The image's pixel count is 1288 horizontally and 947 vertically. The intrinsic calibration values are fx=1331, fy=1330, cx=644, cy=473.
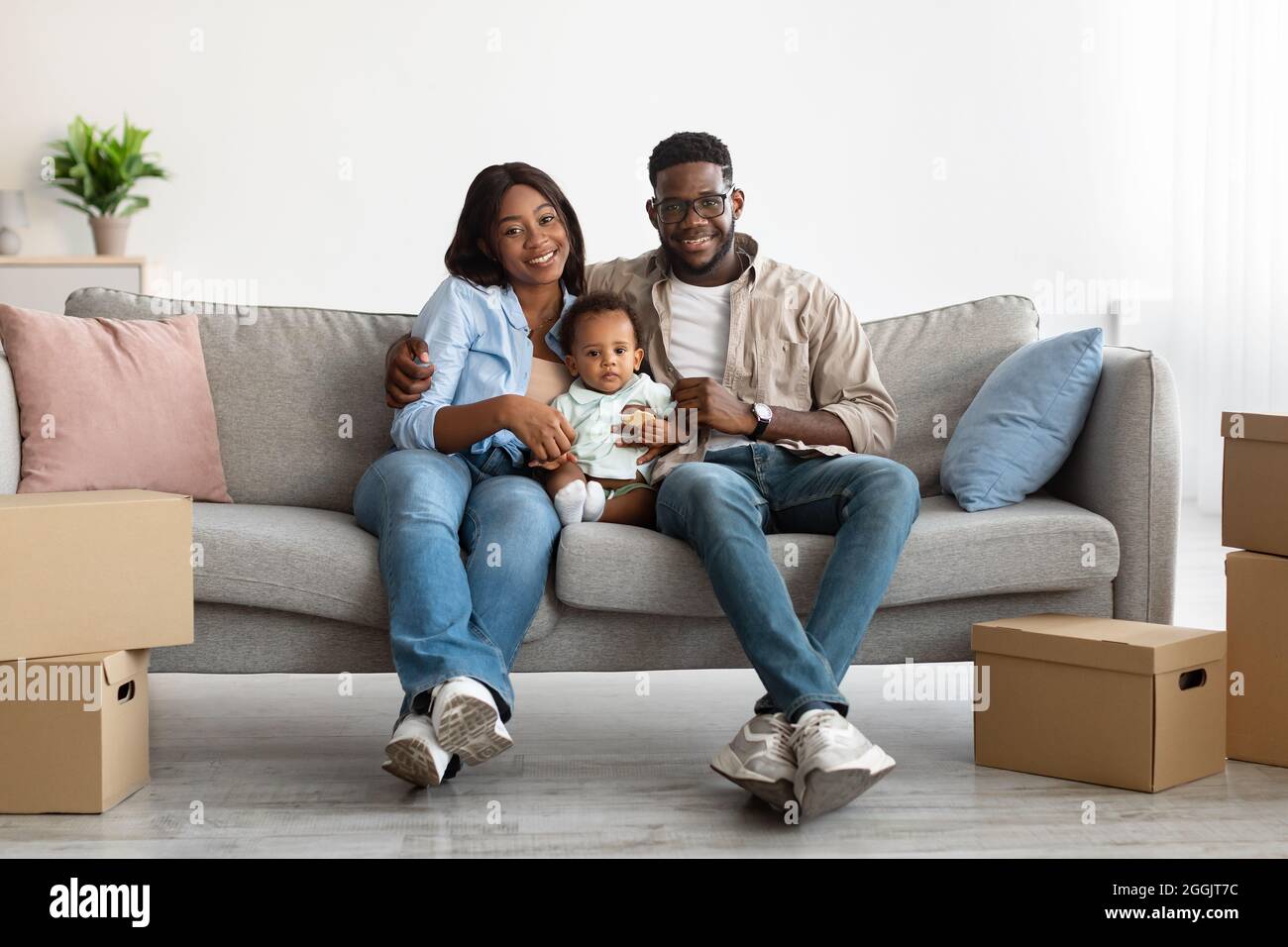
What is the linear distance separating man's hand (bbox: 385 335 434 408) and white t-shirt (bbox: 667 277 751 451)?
48 cm

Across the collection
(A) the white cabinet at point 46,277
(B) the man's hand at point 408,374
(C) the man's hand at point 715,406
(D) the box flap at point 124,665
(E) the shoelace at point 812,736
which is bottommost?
(E) the shoelace at point 812,736

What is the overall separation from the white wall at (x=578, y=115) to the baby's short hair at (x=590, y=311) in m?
2.82

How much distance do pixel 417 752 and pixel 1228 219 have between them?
4.49 metres

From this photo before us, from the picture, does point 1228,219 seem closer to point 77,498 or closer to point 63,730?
point 77,498

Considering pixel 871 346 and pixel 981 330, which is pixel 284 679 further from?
pixel 981 330

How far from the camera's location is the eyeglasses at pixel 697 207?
2537mm

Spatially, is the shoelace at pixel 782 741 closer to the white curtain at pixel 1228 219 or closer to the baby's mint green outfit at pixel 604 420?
the baby's mint green outfit at pixel 604 420

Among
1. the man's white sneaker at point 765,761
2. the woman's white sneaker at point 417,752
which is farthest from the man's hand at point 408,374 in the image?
the man's white sneaker at point 765,761

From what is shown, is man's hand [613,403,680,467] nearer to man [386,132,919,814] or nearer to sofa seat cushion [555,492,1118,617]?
man [386,132,919,814]

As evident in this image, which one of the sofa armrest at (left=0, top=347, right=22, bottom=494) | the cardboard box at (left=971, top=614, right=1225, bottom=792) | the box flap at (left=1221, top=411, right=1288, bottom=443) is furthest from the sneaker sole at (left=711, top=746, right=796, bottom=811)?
the sofa armrest at (left=0, top=347, right=22, bottom=494)

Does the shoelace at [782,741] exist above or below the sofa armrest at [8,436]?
below

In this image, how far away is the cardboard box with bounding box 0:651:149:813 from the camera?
1873mm

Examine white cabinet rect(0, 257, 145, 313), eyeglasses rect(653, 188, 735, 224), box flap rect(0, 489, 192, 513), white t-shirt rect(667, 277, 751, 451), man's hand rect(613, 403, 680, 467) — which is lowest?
box flap rect(0, 489, 192, 513)

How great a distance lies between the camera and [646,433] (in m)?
2.37
